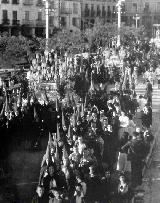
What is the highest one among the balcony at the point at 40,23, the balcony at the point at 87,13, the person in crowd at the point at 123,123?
the balcony at the point at 87,13

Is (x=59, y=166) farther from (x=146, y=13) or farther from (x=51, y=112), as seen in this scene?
(x=146, y=13)

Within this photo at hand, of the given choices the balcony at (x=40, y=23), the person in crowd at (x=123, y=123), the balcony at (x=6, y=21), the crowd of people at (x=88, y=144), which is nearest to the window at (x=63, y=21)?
the balcony at (x=40, y=23)

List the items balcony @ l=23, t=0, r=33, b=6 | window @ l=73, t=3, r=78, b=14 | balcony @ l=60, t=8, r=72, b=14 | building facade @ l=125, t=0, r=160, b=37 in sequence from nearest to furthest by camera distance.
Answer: balcony @ l=23, t=0, r=33, b=6 → balcony @ l=60, t=8, r=72, b=14 → window @ l=73, t=3, r=78, b=14 → building facade @ l=125, t=0, r=160, b=37

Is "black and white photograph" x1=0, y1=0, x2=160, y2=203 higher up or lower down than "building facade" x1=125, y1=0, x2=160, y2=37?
lower down

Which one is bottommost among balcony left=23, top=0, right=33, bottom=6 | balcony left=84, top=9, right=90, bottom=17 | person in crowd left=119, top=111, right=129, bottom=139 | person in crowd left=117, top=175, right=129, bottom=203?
person in crowd left=117, top=175, right=129, bottom=203

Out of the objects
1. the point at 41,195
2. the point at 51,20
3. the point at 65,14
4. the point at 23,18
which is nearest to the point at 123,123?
the point at 41,195

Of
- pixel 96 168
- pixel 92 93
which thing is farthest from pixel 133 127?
pixel 92 93

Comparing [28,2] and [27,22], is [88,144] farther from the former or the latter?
[28,2]

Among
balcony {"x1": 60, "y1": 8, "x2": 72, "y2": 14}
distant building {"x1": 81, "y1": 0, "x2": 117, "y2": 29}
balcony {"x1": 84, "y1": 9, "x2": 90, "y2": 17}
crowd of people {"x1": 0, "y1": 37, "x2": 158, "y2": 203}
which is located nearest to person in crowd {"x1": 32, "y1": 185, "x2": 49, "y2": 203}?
crowd of people {"x1": 0, "y1": 37, "x2": 158, "y2": 203}

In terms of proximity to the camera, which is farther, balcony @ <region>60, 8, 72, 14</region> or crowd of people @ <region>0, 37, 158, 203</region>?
balcony @ <region>60, 8, 72, 14</region>

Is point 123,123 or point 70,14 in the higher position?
point 70,14

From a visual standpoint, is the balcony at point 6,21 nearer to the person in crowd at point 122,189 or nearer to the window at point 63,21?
the window at point 63,21

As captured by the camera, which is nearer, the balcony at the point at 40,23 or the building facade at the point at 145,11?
the balcony at the point at 40,23

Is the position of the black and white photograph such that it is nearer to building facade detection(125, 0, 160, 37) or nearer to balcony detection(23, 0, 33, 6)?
balcony detection(23, 0, 33, 6)
